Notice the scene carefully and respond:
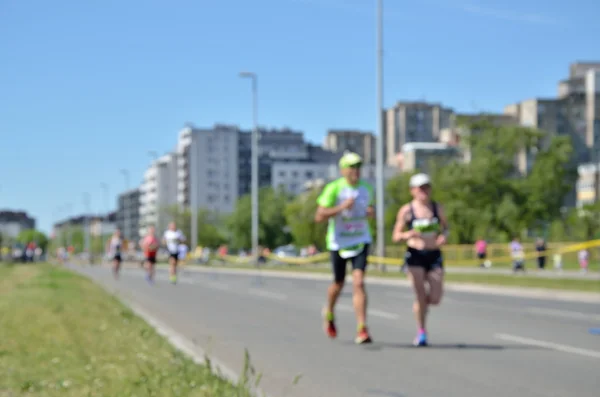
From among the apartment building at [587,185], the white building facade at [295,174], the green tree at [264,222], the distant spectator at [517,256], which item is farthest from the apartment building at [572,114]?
the distant spectator at [517,256]

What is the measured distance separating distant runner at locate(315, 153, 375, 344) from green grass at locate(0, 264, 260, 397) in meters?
1.92

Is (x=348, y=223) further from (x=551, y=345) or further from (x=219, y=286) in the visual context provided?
(x=219, y=286)

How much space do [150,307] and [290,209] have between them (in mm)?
108450

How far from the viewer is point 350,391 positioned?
7414mm

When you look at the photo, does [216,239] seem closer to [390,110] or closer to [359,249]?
[390,110]

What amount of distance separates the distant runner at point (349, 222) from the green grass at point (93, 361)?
192 cm

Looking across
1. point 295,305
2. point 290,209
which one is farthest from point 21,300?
point 290,209

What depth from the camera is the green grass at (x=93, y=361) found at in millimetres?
6645

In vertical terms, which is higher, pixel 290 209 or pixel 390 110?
pixel 390 110

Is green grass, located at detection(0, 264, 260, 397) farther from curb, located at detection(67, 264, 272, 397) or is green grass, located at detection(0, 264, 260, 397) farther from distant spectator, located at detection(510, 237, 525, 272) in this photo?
distant spectator, located at detection(510, 237, 525, 272)

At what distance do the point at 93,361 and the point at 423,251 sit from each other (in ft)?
11.7

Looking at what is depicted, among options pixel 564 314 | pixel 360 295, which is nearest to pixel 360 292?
pixel 360 295

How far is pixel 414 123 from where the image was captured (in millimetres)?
186125

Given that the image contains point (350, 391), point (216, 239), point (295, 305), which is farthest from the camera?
point (216, 239)
